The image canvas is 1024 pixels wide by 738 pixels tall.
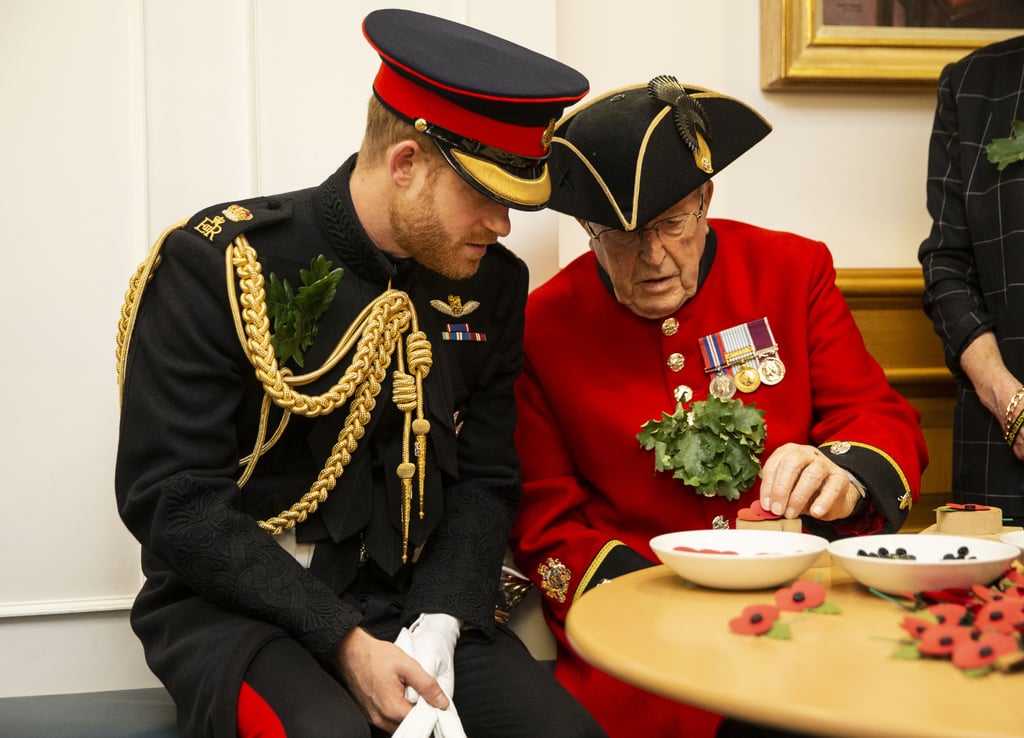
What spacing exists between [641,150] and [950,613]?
4.01 feet

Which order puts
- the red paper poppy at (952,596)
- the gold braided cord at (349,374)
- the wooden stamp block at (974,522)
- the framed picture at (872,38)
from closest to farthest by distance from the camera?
1. the red paper poppy at (952,596)
2. the wooden stamp block at (974,522)
3. the gold braided cord at (349,374)
4. the framed picture at (872,38)

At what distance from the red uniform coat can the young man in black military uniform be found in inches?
9.9

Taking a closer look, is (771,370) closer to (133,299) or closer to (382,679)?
(382,679)

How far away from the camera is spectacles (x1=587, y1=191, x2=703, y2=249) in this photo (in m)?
2.32

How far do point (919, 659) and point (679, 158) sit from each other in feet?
4.21

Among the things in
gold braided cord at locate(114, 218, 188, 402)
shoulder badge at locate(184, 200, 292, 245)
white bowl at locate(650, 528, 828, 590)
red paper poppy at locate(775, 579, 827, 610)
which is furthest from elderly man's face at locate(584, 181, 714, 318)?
red paper poppy at locate(775, 579, 827, 610)

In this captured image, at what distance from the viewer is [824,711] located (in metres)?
1.06

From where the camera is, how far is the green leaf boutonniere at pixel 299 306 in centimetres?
195

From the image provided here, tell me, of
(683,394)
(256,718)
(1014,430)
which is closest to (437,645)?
(256,718)

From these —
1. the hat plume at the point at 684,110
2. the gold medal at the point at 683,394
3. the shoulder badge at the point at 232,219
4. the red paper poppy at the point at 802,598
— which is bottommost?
the red paper poppy at the point at 802,598

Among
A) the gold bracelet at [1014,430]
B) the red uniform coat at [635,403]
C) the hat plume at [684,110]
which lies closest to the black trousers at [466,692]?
the red uniform coat at [635,403]

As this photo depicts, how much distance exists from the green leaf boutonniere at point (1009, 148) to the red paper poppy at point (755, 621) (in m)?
1.64

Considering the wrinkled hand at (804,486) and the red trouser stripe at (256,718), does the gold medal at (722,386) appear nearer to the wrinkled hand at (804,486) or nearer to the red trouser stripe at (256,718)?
the wrinkled hand at (804,486)

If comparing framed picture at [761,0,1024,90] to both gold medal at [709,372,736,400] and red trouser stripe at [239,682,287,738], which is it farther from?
red trouser stripe at [239,682,287,738]
